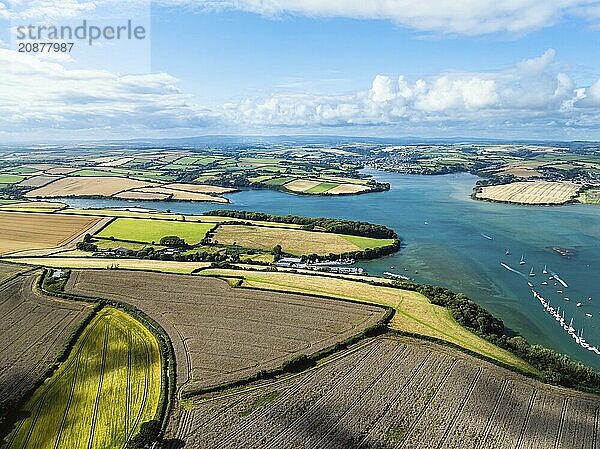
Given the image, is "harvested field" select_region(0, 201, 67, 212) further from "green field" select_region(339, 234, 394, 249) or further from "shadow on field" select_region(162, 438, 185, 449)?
"shadow on field" select_region(162, 438, 185, 449)

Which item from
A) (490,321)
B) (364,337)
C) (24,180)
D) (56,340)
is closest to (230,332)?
(364,337)

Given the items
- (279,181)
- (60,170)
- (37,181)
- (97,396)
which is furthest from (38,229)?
(60,170)

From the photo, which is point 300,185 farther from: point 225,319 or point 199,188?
point 225,319

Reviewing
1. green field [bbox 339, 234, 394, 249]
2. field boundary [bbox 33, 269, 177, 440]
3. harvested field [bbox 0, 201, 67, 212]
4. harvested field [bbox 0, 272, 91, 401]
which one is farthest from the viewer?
harvested field [bbox 0, 201, 67, 212]

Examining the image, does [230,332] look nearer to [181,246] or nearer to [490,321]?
[490,321]

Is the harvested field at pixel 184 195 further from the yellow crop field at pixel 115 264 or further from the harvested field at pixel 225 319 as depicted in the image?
the harvested field at pixel 225 319

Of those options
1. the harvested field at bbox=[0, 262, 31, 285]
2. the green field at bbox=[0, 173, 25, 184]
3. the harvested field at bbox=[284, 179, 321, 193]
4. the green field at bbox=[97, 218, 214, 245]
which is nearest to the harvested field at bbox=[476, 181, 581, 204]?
the harvested field at bbox=[284, 179, 321, 193]
